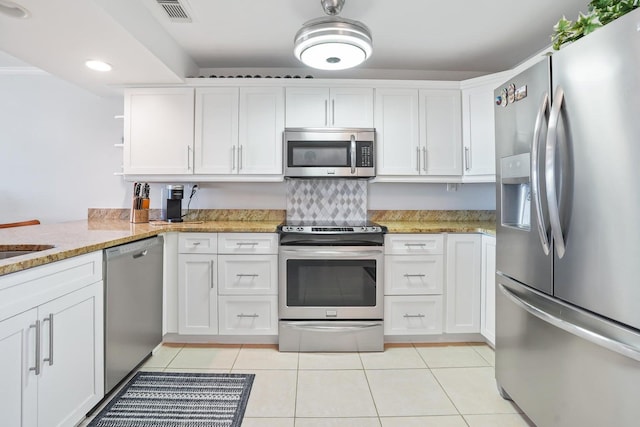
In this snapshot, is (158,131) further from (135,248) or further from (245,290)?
(245,290)

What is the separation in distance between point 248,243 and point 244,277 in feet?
0.85

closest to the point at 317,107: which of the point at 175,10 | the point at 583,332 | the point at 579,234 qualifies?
the point at 175,10

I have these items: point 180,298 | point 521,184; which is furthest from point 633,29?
point 180,298

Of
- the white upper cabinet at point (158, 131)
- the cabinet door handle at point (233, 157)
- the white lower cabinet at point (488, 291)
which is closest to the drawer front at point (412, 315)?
the white lower cabinet at point (488, 291)

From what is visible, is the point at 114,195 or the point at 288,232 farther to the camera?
the point at 114,195

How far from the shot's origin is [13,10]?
1647 millimetres

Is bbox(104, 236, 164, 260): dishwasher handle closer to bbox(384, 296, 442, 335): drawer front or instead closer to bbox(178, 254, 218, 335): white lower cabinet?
bbox(178, 254, 218, 335): white lower cabinet

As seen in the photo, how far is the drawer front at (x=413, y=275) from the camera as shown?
2.48 metres

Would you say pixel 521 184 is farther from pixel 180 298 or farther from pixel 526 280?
pixel 180 298

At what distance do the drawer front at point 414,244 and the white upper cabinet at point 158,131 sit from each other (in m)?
1.76

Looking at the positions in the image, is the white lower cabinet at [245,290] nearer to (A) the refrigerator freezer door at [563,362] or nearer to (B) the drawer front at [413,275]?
(B) the drawer front at [413,275]

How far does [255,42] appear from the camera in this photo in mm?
2584

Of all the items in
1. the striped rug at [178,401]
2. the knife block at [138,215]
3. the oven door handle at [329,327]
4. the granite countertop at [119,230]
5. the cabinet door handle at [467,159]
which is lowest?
the striped rug at [178,401]

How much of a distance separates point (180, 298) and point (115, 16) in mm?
1847
